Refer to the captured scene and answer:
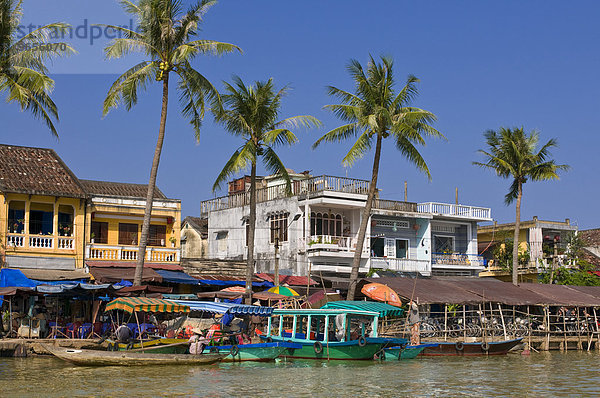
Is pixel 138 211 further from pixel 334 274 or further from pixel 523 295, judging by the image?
pixel 523 295

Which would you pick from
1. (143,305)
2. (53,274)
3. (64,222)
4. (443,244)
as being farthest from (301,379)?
(443,244)

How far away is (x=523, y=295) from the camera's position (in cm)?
3803

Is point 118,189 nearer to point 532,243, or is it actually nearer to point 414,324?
point 414,324

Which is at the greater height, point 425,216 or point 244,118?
point 244,118

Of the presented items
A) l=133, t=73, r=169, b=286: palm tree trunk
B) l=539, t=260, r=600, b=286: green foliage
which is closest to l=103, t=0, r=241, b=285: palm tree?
l=133, t=73, r=169, b=286: palm tree trunk

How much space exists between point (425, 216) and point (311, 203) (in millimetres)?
8010

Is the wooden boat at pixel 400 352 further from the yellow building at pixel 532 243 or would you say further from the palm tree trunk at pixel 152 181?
the yellow building at pixel 532 243

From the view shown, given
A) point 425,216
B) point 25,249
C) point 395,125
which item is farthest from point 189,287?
point 425,216

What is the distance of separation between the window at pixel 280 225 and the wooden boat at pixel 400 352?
14712 mm

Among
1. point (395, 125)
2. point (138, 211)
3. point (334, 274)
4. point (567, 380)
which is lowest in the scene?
point (567, 380)

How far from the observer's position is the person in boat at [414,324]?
103 feet

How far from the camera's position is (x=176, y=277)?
1348 inches

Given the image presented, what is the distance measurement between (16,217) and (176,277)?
735cm

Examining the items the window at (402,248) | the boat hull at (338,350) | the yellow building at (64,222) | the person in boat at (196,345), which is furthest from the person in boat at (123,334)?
the window at (402,248)
